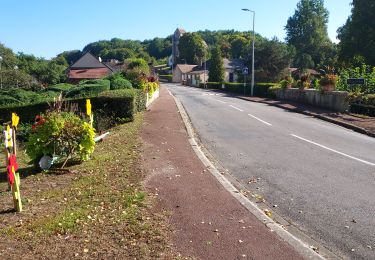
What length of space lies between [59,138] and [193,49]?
110349 mm

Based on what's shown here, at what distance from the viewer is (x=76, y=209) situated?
20.9 feet

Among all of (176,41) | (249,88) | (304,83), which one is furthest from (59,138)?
(176,41)

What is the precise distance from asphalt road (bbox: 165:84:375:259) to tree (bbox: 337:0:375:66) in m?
31.9

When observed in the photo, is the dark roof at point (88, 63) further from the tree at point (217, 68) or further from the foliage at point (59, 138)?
the foliage at point (59, 138)

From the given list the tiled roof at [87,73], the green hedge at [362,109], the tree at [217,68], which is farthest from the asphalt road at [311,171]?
the tree at [217,68]

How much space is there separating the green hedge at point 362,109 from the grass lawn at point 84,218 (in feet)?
47.9

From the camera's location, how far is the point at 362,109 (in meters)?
20.5

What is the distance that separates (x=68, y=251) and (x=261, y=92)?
3508cm

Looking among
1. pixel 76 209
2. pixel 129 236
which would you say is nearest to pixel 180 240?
pixel 129 236

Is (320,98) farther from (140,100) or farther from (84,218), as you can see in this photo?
(84,218)

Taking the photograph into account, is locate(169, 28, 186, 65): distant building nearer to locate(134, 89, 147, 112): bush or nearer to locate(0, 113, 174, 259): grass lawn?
locate(134, 89, 147, 112): bush

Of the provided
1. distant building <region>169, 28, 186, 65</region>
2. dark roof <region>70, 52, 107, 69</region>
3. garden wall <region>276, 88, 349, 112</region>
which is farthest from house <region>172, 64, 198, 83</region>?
garden wall <region>276, 88, 349, 112</region>

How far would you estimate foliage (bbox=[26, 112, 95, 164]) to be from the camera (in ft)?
30.2

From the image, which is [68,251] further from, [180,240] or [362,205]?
[362,205]
